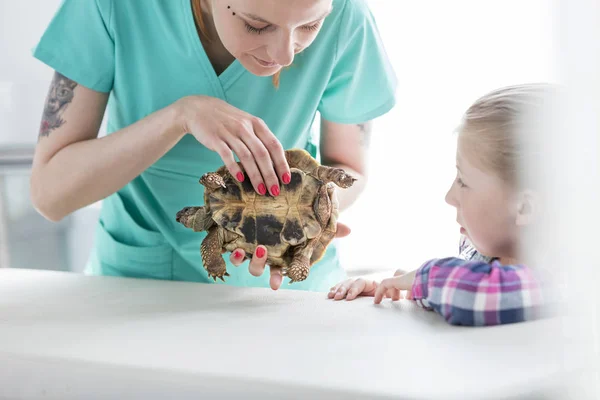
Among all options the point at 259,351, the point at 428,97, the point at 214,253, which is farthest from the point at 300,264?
the point at 428,97

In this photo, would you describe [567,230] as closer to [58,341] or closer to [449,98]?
[58,341]

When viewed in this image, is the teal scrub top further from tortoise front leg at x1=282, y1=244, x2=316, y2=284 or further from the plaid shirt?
the plaid shirt

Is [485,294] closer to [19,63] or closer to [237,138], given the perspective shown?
[237,138]

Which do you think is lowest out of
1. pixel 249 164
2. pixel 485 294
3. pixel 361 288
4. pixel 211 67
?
pixel 361 288

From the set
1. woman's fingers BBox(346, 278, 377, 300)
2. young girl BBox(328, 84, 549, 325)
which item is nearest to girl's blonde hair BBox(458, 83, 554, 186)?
young girl BBox(328, 84, 549, 325)

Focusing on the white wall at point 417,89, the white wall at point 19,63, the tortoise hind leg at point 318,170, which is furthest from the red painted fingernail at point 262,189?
the white wall at point 19,63

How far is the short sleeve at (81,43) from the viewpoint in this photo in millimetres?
1122

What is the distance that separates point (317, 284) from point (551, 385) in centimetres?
69

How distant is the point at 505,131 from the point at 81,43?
0.73 metres

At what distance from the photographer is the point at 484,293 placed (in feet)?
2.67

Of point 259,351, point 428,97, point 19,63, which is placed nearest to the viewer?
point 259,351

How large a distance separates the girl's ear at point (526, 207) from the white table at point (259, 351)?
6.9 inches

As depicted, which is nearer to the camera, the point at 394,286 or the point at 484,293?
the point at 484,293

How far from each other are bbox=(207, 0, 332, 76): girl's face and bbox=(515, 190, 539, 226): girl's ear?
0.39 m
